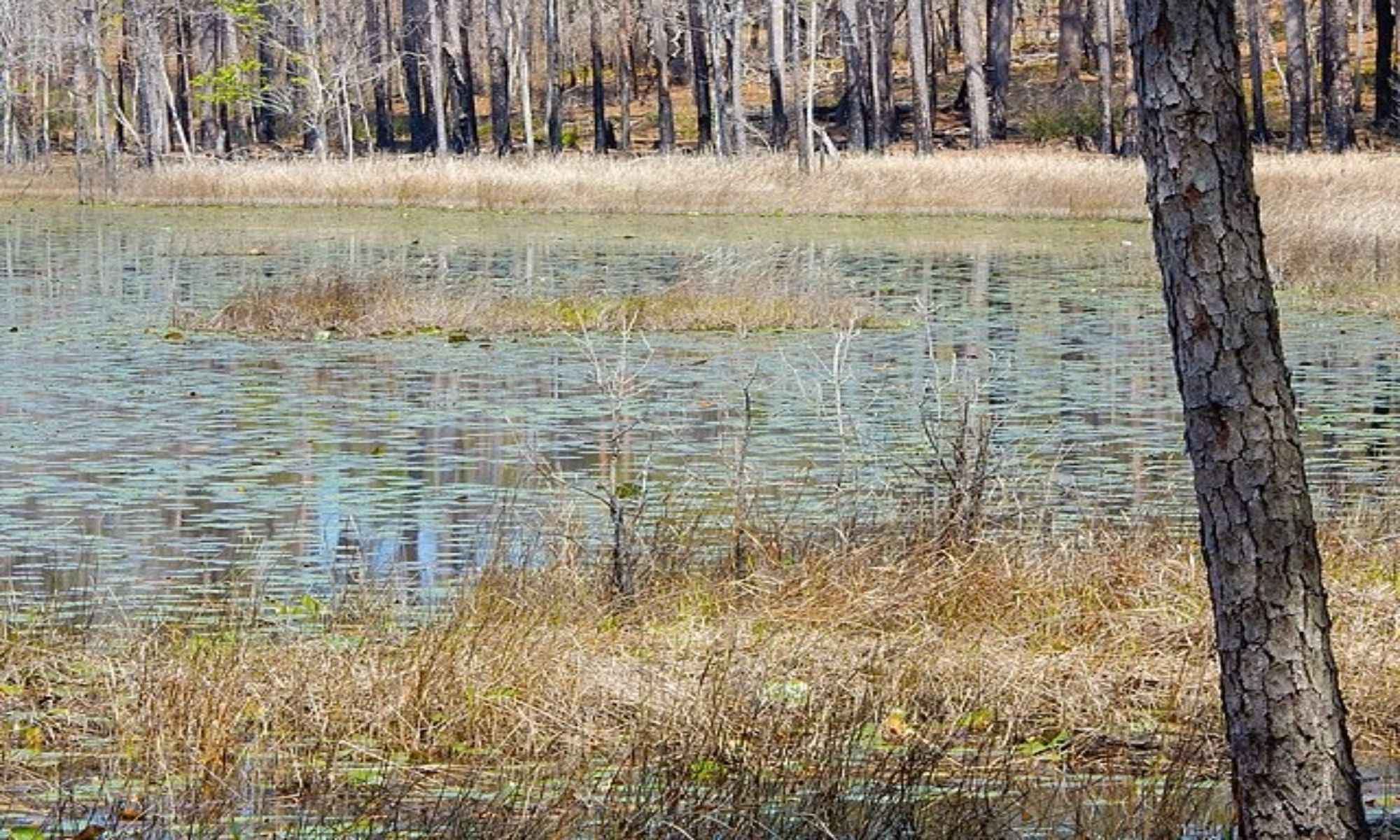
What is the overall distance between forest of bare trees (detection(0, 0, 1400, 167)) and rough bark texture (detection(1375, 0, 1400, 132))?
2.9 inches

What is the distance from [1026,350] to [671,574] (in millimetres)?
10462

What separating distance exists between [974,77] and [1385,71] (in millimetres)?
8947

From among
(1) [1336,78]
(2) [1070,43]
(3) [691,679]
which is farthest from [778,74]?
(3) [691,679]

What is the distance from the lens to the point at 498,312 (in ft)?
62.2

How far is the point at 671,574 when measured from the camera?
24.7 feet

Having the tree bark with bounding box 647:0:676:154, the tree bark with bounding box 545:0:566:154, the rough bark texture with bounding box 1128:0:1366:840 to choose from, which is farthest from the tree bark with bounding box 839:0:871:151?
the rough bark texture with bounding box 1128:0:1366:840

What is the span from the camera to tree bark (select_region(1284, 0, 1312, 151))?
43.2m

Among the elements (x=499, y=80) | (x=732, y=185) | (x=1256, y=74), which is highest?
(x=499, y=80)

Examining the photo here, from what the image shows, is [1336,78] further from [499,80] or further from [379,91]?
[379,91]

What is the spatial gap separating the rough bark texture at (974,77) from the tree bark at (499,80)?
11.0m

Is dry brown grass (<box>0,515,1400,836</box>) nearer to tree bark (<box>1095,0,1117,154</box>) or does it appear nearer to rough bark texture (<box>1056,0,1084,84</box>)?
tree bark (<box>1095,0,1117,154</box>)

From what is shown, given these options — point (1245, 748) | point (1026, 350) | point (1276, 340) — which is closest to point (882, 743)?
point (1245, 748)

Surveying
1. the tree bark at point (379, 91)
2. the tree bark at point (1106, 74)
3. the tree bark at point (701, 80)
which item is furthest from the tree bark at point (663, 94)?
the tree bark at point (1106, 74)

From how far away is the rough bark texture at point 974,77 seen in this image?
4800cm
